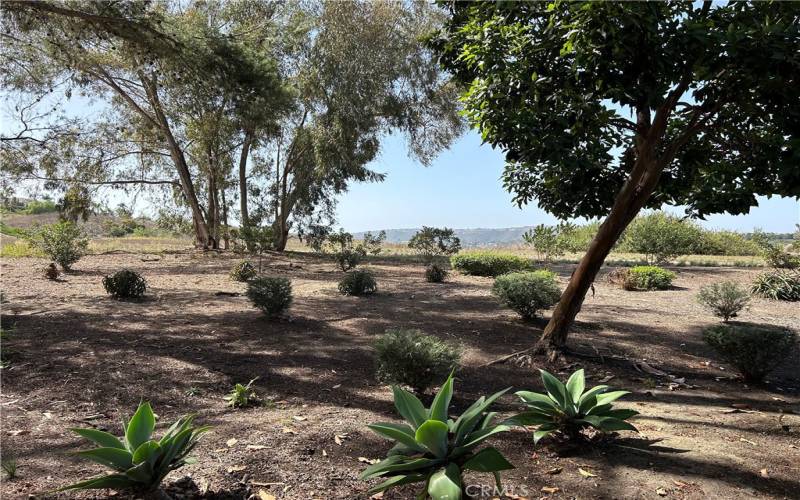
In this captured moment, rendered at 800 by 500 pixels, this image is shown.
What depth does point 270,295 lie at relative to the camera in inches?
264

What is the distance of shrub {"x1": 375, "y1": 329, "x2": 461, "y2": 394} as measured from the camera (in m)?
3.88

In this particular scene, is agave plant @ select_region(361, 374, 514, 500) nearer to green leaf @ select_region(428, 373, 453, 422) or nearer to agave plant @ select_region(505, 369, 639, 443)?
green leaf @ select_region(428, 373, 453, 422)

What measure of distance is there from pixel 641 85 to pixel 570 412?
8.06ft

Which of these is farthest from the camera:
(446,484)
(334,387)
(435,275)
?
(435,275)

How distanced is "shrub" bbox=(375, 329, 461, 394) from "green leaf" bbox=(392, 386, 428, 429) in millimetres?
1278

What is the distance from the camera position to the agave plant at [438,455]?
2035 millimetres

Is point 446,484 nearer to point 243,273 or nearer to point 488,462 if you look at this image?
point 488,462

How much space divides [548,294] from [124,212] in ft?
56.9

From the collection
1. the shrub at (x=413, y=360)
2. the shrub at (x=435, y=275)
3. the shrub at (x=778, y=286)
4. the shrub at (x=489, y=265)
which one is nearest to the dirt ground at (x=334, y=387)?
the shrub at (x=413, y=360)

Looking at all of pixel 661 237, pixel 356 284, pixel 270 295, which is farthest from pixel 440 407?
pixel 661 237

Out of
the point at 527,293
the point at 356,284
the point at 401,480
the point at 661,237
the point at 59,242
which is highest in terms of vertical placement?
the point at 661,237

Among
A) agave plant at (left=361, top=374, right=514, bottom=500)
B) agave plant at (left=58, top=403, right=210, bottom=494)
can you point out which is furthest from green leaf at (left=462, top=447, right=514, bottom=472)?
agave plant at (left=58, top=403, right=210, bottom=494)

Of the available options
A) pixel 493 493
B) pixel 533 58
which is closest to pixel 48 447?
pixel 493 493

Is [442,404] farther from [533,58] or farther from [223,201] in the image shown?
[223,201]
